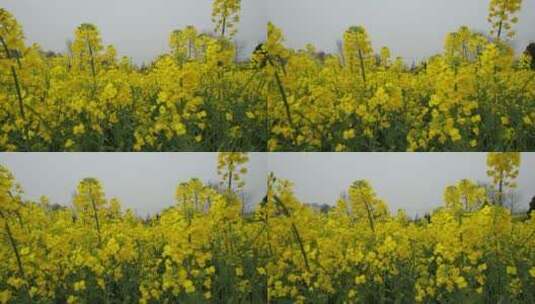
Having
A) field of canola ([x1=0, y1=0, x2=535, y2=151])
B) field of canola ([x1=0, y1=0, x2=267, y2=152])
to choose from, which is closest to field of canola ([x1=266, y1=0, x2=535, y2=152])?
field of canola ([x1=0, y1=0, x2=535, y2=151])

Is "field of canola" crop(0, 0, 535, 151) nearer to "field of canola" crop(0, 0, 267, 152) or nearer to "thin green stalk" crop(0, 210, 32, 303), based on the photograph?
"field of canola" crop(0, 0, 267, 152)

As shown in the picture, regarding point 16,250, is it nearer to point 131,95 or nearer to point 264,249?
point 131,95

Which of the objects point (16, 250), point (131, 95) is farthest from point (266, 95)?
point (16, 250)

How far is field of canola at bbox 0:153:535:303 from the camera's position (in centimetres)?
270

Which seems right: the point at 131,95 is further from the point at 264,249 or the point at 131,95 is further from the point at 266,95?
the point at 264,249

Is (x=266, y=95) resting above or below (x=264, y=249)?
above

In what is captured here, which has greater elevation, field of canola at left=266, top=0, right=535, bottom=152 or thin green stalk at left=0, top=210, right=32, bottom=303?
field of canola at left=266, top=0, right=535, bottom=152

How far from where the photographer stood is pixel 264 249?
2.89 m

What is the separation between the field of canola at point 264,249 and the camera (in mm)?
2695

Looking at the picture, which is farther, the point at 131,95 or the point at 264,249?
the point at 264,249

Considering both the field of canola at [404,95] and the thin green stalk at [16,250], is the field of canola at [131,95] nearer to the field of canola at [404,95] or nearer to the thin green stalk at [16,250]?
the field of canola at [404,95]

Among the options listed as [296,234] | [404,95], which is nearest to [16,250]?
[296,234]

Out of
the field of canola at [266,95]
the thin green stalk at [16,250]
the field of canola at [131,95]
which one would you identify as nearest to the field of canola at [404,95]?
the field of canola at [266,95]

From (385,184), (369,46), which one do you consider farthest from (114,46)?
(385,184)
